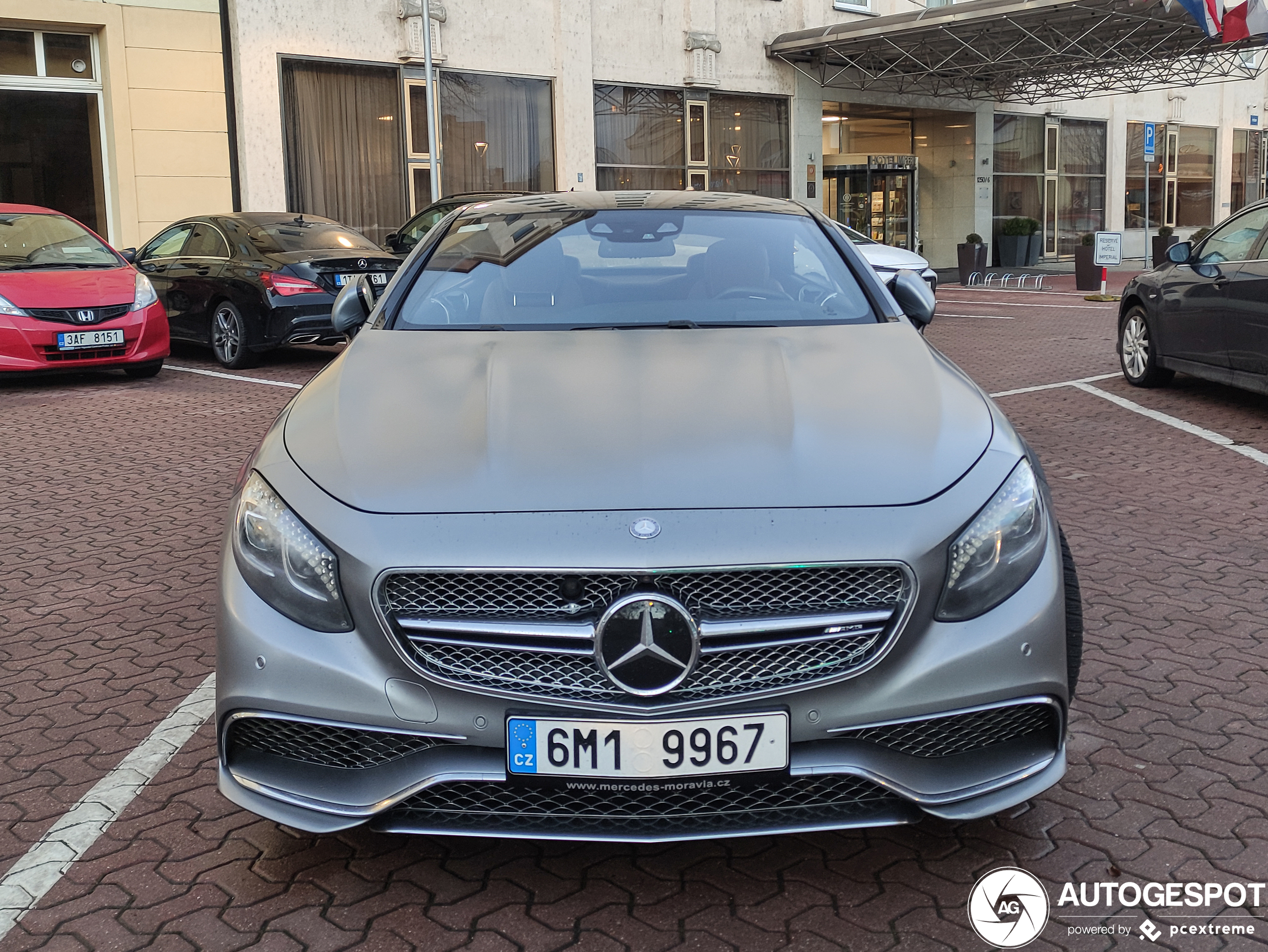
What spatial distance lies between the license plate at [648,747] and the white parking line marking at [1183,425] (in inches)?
234

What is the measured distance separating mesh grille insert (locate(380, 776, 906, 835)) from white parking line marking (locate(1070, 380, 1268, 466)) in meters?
5.79

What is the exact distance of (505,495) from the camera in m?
2.59

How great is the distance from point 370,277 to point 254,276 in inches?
42.3

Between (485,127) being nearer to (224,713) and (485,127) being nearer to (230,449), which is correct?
(230,449)

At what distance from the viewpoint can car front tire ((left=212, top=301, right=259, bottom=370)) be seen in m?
12.0

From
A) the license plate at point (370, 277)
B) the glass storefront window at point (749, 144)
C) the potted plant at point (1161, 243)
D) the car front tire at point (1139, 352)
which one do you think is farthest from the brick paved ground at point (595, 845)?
the potted plant at point (1161, 243)

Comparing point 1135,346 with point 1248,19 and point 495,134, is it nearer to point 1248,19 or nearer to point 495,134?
point 495,134

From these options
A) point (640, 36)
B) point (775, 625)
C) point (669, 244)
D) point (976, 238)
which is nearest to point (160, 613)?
point (669, 244)

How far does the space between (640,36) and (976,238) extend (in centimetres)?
831

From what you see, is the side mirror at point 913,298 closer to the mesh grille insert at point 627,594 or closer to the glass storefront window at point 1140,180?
the mesh grille insert at point 627,594

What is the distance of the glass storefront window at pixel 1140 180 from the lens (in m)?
33.9

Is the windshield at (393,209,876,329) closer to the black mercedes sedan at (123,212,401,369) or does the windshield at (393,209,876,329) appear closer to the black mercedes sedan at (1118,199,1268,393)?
the black mercedes sedan at (1118,199,1268,393)

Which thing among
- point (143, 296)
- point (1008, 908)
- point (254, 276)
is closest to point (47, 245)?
point (143, 296)

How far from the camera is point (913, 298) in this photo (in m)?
4.31
